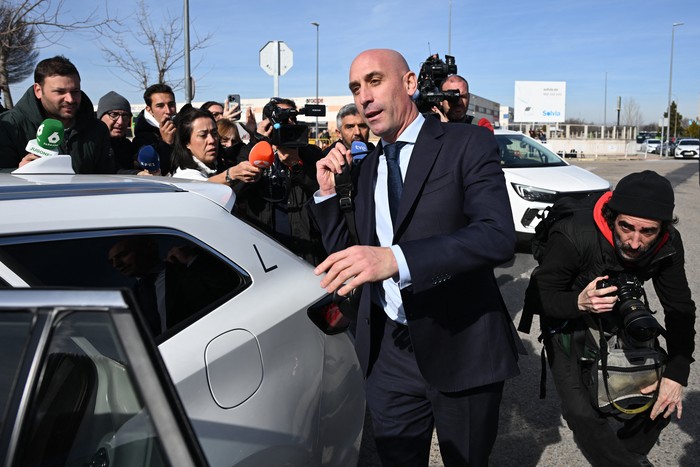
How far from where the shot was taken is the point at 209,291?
79.4 inches

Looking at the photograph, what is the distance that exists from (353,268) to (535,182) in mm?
7693

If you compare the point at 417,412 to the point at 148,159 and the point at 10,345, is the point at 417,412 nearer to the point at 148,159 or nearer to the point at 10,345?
the point at 10,345

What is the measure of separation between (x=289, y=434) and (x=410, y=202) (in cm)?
86

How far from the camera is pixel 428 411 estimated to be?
2402 mm

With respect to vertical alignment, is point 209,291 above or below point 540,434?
above

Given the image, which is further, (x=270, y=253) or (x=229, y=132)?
(x=229, y=132)

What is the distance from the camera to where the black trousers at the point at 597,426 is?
2.78m

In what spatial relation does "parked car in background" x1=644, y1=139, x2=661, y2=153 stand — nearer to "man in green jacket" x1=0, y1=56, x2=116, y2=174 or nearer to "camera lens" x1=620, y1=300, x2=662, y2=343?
"man in green jacket" x1=0, y1=56, x2=116, y2=174

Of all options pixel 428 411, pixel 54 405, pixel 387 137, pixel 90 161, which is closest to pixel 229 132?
pixel 90 161

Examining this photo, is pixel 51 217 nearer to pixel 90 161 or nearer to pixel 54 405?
pixel 54 405

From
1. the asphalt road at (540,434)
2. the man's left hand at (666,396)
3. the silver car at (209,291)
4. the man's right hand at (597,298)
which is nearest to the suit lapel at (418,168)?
the silver car at (209,291)

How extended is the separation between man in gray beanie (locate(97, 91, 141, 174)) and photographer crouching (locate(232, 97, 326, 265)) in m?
1.92

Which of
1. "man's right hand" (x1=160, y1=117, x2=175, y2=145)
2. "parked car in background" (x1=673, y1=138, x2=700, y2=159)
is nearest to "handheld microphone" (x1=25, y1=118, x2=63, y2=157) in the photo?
"man's right hand" (x1=160, y1=117, x2=175, y2=145)

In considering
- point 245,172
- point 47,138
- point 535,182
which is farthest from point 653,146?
point 47,138
